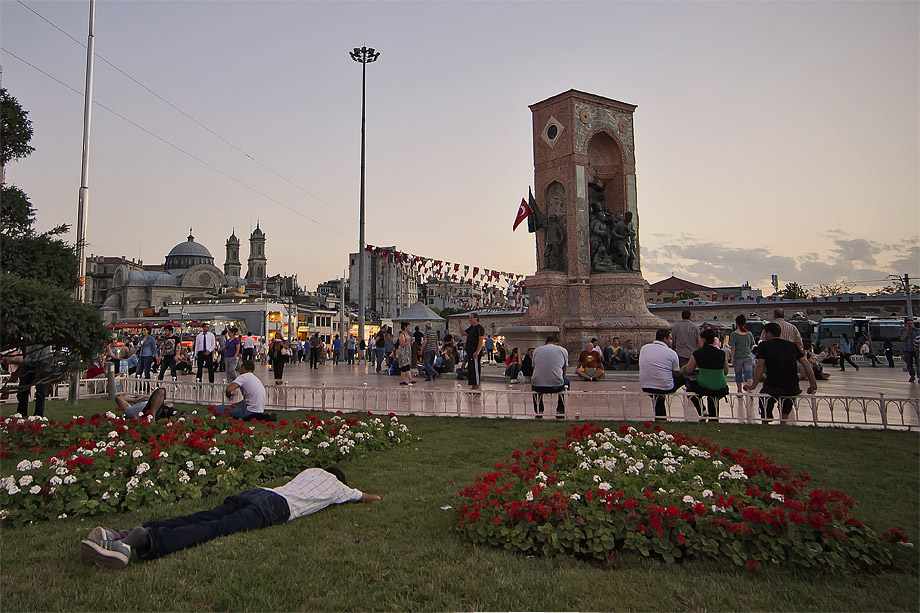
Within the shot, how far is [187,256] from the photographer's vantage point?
106125 mm

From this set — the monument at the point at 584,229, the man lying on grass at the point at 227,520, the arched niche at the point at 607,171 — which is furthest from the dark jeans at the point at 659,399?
the arched niche at the point at 607,171

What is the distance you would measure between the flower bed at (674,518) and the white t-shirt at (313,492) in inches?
42.3

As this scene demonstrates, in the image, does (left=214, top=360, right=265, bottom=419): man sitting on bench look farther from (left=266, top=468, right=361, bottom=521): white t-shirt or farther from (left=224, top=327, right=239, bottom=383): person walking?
(left=224, top=327, right=239, bottom=383): person walking

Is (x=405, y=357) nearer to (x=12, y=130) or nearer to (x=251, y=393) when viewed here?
(x=251, y=393)

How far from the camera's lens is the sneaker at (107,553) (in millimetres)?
3525

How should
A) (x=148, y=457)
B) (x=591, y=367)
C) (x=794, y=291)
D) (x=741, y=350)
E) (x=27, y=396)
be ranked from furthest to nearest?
(x=794, y=291), (x=591, y=367), (x=741, y=350), (x=27, y=396), (x=148, y=457)

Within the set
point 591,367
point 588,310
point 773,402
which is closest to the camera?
point 773,402

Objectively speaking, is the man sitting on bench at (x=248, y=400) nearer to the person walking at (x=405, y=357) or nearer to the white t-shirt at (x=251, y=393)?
the white t-shirt at (x=251, y=393)

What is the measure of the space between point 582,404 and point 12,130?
1418cm

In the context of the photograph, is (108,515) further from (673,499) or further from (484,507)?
(673,499)

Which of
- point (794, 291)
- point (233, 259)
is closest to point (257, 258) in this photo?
point (233, 259)

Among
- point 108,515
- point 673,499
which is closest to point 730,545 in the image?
point 673,499

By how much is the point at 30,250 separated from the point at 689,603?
14702mm

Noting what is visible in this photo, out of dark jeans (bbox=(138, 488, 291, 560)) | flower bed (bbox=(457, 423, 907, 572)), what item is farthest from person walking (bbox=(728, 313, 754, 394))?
dark jeans (bbox=(138, 488, 291, 560))
